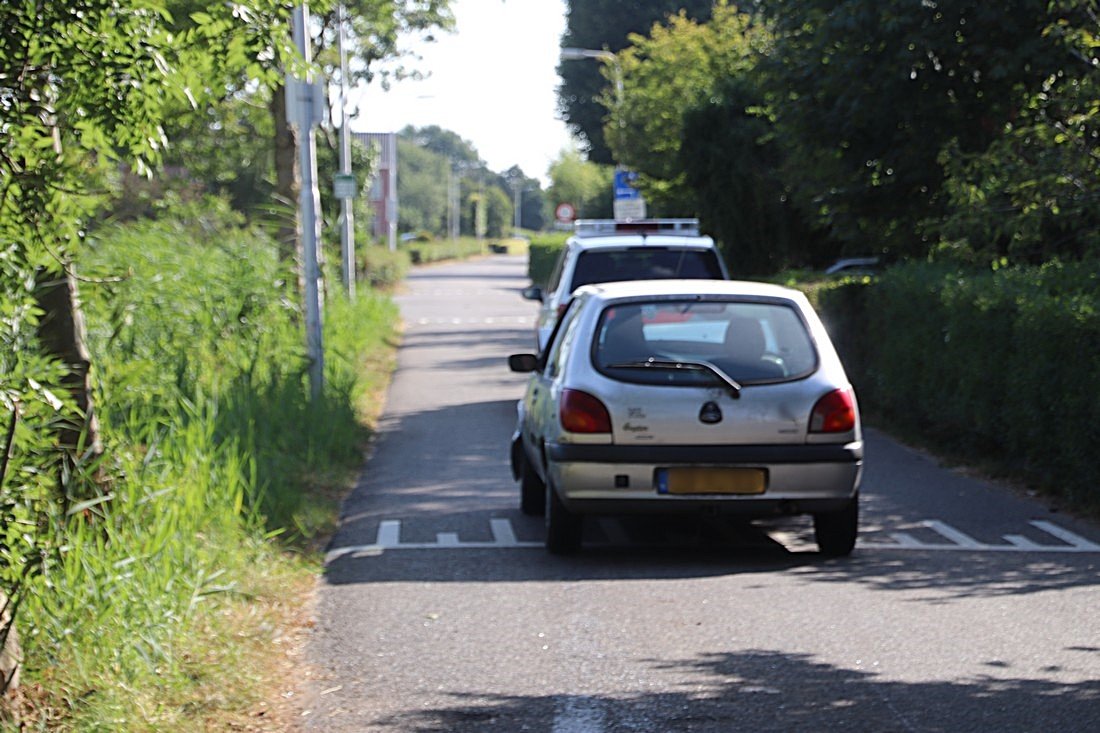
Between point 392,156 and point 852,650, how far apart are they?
11237 centimetres

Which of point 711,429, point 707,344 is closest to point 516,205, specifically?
point 707,344

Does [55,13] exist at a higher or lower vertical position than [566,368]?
higher

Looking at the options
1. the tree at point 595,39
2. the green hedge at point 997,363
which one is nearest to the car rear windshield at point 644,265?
the green hedge at point 997,363

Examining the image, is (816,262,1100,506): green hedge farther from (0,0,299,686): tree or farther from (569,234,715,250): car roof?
(0,0,299,686): tree

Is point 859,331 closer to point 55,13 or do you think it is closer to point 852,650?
point 852,650

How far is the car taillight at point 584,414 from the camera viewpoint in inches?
319

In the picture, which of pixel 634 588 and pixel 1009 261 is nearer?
pixel 634 588

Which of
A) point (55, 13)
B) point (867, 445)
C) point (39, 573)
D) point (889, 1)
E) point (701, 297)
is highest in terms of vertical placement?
point (889, 1)

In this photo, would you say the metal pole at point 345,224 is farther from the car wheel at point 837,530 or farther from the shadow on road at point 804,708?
the shadow on road at point 804,708

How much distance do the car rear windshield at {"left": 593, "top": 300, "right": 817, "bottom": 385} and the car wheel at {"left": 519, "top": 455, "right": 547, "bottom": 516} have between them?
1.56 m

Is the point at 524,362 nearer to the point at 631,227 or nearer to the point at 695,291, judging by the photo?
the point at 695,291

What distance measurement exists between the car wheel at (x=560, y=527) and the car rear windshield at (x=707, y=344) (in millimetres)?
781

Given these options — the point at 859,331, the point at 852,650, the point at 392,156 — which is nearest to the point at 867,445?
the point at 859,331

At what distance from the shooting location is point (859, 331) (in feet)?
53.5
